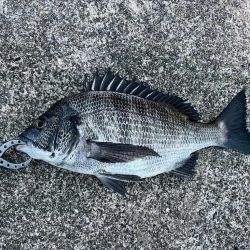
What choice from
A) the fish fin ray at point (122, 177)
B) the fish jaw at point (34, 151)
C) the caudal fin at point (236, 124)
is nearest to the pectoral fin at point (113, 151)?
the fish fin ray at point (122, 177)

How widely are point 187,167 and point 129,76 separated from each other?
61 centimetres

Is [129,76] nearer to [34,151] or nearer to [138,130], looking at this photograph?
[138,130]

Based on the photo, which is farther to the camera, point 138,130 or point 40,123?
point 138,130

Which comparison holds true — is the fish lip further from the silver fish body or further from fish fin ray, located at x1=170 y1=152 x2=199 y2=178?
fish fin ray, located at x1=170 y1=152 x2=199 y2=178

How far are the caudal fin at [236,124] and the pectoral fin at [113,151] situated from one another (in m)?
0.53

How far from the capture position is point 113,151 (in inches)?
86.7

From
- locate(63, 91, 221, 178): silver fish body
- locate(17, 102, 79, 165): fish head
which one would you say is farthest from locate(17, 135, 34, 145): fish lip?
locate(63, 91, 221, 178): silver fish body

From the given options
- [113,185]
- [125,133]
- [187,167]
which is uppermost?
[125,133]

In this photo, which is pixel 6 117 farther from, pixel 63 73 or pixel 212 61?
pixel 212 61

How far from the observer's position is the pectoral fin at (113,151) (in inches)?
86.2

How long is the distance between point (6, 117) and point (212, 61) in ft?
4.11

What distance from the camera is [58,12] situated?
2.58 meters

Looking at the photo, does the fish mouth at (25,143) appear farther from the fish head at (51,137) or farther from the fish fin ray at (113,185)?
the fish fin ray at (113,185)

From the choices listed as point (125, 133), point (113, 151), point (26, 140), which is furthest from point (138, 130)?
point (26, 140)
